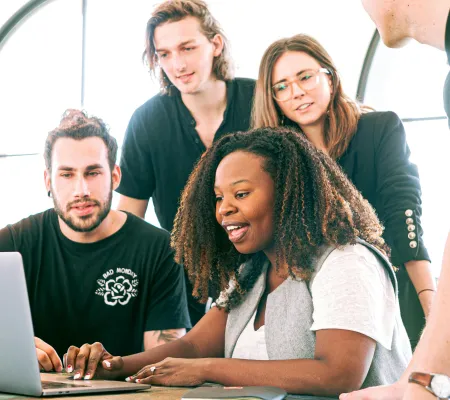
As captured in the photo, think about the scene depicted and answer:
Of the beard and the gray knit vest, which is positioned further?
the beard

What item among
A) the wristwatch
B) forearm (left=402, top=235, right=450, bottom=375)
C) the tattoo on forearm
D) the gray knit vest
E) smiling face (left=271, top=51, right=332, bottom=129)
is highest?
smiling face (left=271, top=51, right=332, bottom=129)

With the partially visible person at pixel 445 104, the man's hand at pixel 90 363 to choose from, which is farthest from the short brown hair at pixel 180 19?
the partially visible person at pixel 445 104

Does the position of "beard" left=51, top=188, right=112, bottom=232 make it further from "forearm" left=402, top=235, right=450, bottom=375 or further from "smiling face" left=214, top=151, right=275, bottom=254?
"forearm" left=402, top=235, right=450, bottom=375

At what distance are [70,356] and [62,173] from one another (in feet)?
3.17

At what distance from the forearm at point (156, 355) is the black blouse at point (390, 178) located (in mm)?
750

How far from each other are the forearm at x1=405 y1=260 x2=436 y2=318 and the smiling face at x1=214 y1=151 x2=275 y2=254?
672 mm

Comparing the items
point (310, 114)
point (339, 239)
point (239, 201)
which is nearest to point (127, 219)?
point (310, 114)

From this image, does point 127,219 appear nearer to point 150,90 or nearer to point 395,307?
point 395,307

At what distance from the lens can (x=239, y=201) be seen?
1.84m

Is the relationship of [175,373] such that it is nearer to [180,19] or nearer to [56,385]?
[56,385]

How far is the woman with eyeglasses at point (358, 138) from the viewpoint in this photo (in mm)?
2354

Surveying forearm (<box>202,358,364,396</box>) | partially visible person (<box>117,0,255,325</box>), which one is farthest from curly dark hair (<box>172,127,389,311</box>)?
partially visible person (<box>117,0,255,325</box>)

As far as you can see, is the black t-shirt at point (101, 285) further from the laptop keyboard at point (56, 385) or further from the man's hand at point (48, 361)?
the laptop keyboard at point (56, 385)

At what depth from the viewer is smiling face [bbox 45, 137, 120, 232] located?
253 centimetres
